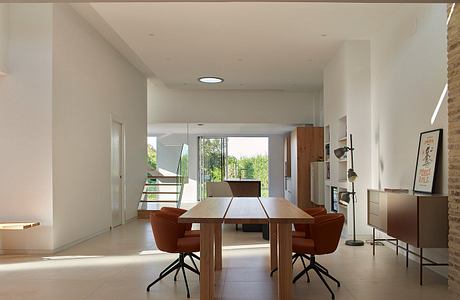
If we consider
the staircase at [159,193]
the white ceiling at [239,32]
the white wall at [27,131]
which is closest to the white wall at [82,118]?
the white wall at [27,131]

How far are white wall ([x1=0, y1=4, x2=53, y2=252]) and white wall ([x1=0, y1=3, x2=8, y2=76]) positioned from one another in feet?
0.19

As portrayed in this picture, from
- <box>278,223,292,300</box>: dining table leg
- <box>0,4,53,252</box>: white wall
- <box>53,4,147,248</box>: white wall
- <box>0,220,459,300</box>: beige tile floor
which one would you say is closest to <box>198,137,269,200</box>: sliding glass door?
<box>53,4,147,248</box>: white wall

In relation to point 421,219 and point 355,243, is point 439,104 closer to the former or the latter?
point 421,219

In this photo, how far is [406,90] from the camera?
6.05 m

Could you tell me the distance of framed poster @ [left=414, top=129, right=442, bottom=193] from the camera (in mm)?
5051

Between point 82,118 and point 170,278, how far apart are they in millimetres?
3607

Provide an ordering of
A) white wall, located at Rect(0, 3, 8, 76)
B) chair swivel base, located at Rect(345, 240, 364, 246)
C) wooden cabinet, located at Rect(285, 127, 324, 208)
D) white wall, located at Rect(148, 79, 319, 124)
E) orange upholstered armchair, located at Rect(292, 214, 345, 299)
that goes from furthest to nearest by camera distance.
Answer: white wall, located at Rect(148, 79, 319, 124), wooden cabinet, located at Rect(285, 127, 324, 208), chair swivel base, located at Rect(345, 240, 364, 246), white wall, located at Rect(0, 3, 8, 76), orange upholstered armchair, located at Rect(292, 214, 345, 299)

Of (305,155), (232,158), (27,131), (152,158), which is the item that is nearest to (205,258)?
(27,131)

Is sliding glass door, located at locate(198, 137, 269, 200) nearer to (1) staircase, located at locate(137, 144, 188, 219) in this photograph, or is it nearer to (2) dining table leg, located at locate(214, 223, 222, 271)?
(1) staircase, located at locate(137, 144, 188, 219)

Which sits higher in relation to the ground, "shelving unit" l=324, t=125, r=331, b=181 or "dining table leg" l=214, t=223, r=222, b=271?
"shelving unit" l=324, t=125, r=331, b=181

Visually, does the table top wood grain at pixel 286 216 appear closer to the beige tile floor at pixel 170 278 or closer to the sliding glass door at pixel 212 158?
the beige tile floor at pixel 170 278

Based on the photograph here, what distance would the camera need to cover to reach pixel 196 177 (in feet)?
56.2

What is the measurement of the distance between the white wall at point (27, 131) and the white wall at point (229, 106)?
697 centimetres

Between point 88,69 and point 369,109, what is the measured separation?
485 centimetres
